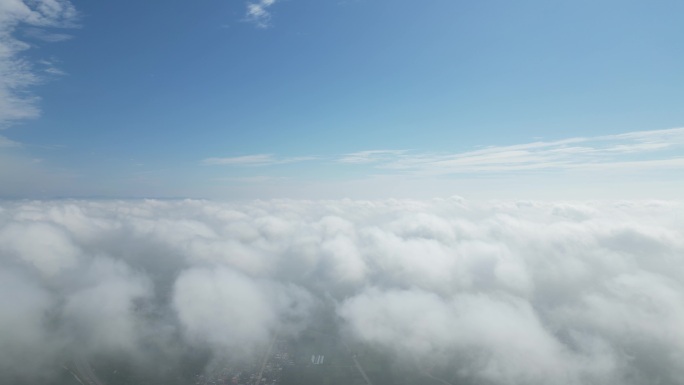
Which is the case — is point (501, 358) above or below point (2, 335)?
below

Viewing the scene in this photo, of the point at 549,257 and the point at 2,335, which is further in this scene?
the point at 549,257

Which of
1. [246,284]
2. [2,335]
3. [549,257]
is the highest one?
[2,335]

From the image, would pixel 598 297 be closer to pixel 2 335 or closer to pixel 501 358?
pixel 501 358

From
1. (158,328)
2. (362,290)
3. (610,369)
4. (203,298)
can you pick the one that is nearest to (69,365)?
(158,328)

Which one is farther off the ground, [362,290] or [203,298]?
[203,298]

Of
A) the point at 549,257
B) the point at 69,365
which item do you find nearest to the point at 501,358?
the point at 69,365

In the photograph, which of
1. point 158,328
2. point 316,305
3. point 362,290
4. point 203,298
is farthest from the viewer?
point 362,290

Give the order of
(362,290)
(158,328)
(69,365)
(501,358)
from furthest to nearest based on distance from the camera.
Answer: (362,290) → (158,328) → (501,358) → (69,365)

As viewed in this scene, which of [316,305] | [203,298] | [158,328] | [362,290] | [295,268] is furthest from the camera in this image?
[295,268]

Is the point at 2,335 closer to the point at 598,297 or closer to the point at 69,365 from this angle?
the point at 69,365
